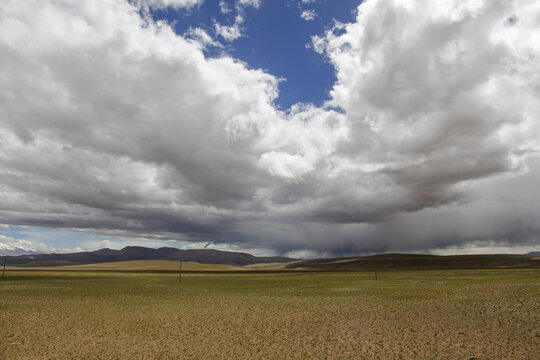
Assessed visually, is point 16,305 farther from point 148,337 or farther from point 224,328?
point 224,328

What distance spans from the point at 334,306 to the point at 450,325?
10.5 metres

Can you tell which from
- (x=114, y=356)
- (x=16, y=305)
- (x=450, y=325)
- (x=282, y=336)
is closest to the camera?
(x=114, y=356)

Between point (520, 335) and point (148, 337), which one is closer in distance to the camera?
point (520, 335)

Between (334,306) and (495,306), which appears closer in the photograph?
(495,306)

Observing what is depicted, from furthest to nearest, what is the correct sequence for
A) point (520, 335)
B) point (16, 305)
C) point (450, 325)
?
point (16, 305) → point (450, 325) → point (520, 335)

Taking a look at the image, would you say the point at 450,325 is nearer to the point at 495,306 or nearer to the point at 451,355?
the point at 451,355

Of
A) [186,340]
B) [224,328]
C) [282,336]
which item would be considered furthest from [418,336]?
[186,340]

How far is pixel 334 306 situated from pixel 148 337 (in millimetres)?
16209

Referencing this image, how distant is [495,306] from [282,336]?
18772mm

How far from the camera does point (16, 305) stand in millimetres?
31828

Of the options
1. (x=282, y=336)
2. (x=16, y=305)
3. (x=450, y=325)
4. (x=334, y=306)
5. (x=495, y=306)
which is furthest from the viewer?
(x=16, y=305)

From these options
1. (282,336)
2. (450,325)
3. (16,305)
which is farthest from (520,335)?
(16,305)

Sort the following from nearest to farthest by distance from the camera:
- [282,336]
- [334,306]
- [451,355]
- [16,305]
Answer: [451,355] < [282,336] < [334,306] < [16,305]

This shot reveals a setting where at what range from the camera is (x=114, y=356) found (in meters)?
16.4
